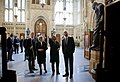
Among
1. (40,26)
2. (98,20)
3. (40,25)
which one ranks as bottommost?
(98,20)

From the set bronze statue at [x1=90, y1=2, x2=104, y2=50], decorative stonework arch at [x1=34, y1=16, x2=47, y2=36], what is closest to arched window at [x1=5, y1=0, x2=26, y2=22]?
decorative stonework arch at [x1=34, y1=16, x2=47, y2=36]

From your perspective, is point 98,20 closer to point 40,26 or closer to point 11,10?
point 40,26

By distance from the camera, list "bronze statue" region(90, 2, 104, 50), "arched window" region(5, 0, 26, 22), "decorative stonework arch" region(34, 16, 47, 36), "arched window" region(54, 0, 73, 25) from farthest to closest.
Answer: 1. "arched window" region(54, 0, 73, 25)
2. "decorative stonework arch" region(34, 16, 47, 36)
3. "arched window" region(5, 0, 26, 22)
4. "bronze statue" region(90, 2, 104, 50)

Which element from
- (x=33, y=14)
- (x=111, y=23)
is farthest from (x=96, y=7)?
(x=33, y=14)

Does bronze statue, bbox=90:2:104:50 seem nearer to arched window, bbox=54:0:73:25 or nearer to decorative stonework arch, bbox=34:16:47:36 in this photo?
decorative stonework arch, bbox=34:16:47:36

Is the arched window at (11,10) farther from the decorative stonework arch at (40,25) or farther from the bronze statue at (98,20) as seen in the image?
the bronze statue at (98,20)

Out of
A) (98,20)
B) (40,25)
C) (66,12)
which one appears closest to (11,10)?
(40,25)

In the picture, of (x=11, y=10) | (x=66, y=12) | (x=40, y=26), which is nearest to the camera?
(x=11, y=10)

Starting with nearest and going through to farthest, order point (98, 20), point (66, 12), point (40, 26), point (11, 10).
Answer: point (98, 20), point (11, 10), point (40, 26), point (66, 12)

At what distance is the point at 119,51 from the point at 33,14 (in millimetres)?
23682

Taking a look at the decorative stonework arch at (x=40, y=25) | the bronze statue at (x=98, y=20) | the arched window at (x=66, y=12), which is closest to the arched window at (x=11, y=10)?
the decorative stonework arch at (x=40, y=25)

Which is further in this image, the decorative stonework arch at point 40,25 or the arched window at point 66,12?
the arched window at point 66,12

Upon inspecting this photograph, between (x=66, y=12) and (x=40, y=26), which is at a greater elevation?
(x=66, y=12)

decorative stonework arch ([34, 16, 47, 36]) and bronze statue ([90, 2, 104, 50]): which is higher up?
decorative stonework arch ([34, 16, 47, 36])
